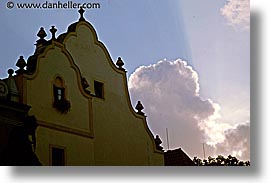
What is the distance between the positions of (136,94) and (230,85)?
0.52 m

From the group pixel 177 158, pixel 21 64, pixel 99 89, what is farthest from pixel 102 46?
pixel 177 158

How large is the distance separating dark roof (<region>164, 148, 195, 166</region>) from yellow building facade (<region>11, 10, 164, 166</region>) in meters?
0.04

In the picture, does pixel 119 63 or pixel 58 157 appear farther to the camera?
pixel 119 63

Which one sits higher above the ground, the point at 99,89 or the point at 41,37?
the point at 41,37

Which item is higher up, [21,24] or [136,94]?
[21,24]

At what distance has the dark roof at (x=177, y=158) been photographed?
590 cm

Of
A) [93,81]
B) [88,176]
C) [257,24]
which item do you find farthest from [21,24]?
[257,24]

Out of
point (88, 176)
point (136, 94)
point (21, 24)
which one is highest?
point (21, 24)

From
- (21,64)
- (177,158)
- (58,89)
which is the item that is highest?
(21,64)

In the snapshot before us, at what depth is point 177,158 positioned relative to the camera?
5.91 metres

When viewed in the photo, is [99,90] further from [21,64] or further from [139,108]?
[21,64]

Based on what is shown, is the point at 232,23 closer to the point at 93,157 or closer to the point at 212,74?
the point at 212,74

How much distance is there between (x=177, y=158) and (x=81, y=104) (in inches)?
23.8

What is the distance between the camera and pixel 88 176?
5.88m
